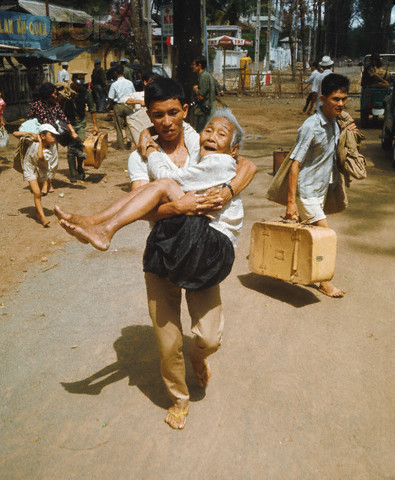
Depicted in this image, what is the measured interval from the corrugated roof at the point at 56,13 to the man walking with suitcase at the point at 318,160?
2328 cm

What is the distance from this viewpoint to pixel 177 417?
117 inches

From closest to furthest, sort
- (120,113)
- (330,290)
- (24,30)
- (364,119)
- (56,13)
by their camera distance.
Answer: (330,290), (120,113), (364,119), (24,30), (56,13)

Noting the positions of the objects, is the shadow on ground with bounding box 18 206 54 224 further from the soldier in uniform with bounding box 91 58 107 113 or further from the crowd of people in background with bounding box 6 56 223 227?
the soldier in uniform with bounding box 91 58 107 113

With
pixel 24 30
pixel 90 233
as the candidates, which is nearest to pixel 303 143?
pixel 90 233

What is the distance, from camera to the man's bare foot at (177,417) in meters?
2.95

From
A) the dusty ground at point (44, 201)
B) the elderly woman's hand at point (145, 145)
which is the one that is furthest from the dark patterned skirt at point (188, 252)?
the dusty ground at point (44, 201)

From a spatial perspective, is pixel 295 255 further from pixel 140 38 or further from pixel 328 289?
pixel 140 38

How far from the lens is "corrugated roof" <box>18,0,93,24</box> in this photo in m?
24.0

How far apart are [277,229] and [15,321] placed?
2552mm

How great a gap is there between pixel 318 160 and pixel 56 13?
26059 mm

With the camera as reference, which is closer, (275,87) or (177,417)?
(177,417)

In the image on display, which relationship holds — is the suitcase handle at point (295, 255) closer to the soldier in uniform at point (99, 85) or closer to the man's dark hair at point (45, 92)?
the man's dark hair at point (45, 92)

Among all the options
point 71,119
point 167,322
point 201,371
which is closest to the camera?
point 167,322

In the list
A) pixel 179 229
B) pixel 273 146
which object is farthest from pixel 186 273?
pixel 273 146
